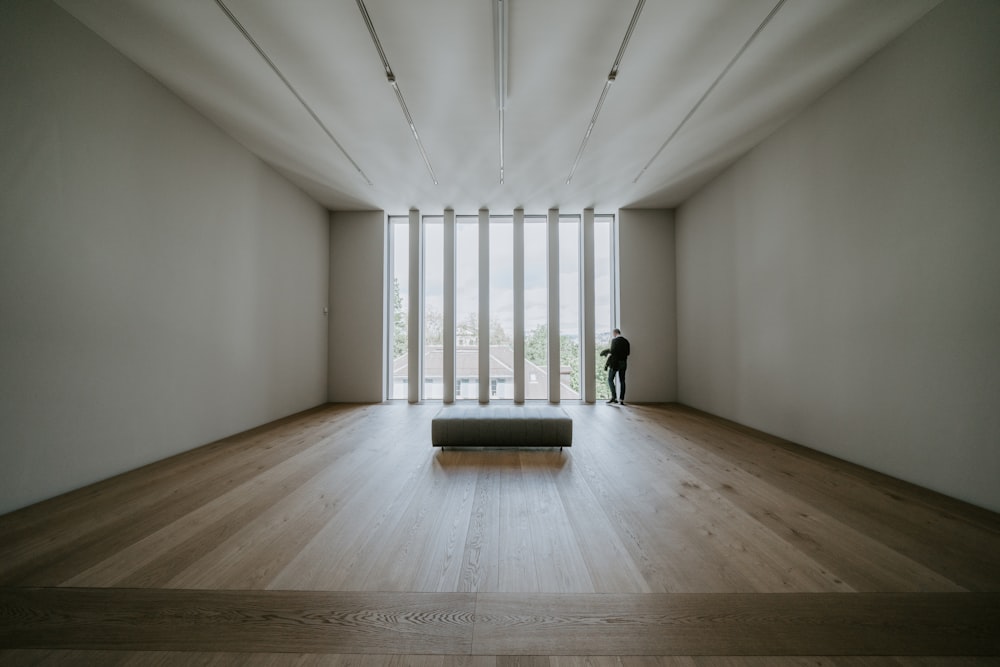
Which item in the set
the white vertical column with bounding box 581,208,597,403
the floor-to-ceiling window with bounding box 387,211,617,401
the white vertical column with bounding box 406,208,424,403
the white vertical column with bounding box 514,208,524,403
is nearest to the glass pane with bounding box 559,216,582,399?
the floor-to-ceiling window with bounding box 387,211,617,401

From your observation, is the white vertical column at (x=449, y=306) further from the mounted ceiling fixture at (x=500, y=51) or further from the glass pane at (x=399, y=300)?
the mounted ceiling fixture at (x=500, y=51)

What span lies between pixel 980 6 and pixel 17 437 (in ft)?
26.2

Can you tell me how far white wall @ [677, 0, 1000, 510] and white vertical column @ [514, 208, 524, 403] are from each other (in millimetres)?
3934

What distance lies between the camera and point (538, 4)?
10.6 feet

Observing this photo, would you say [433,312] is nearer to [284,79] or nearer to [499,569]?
[284,79]

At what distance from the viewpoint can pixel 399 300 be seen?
8.34 meters

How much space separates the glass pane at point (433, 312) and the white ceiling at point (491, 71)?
7.54ft

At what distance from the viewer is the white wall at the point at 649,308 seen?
7.96m

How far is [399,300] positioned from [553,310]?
331cm

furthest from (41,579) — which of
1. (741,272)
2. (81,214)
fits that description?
(741,272)

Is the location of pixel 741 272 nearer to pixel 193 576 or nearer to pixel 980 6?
pixel 980 6

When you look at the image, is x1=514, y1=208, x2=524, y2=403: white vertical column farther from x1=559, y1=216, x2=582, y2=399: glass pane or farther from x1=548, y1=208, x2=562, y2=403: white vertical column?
x1=559, y1=216, x2=582, y2=399: glass pane

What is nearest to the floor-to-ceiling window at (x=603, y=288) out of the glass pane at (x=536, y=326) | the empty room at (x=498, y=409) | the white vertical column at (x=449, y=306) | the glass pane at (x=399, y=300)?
the glass pane at (x=536, y=326)

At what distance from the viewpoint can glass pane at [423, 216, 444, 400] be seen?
8.20 meters
